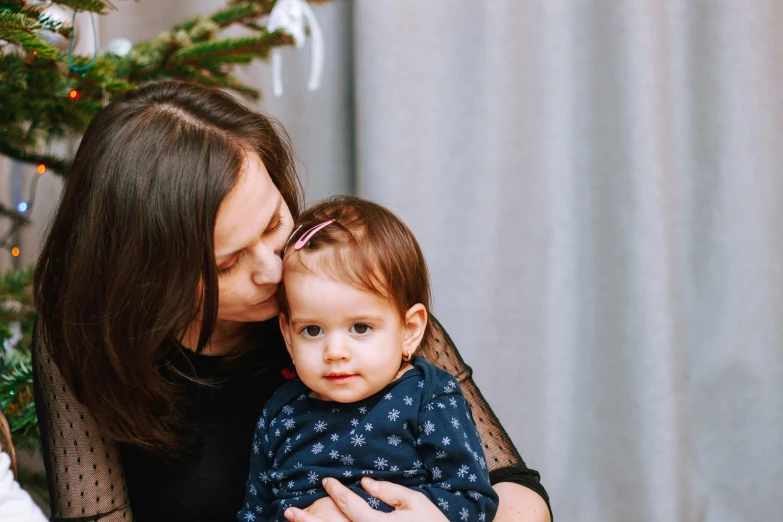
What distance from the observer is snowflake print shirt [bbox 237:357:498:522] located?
1005 mm

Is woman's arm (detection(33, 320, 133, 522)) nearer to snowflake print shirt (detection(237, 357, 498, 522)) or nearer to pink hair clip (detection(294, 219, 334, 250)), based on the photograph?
snowflake print shirt (detection(237, 357, 498, 522))

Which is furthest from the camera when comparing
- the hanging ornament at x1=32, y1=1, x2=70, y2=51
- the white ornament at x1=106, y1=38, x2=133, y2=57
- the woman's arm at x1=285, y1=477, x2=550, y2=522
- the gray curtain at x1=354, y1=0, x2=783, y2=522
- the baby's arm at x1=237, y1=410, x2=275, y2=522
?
the gray curtain at x1=354, y1=0, x2=783, y2=522

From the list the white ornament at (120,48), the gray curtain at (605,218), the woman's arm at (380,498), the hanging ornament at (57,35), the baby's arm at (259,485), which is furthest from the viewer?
the gray curtain at (605,218)

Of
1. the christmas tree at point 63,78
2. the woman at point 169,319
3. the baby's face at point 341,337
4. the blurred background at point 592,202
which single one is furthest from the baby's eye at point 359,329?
the blurred background at point 592,202

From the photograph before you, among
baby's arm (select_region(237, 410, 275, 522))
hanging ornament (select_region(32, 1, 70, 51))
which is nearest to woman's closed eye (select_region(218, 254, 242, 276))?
baby's arm (select_region(237, 410, 275, 522))

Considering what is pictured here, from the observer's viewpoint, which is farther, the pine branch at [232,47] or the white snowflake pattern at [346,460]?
the pine branch at [232,47]

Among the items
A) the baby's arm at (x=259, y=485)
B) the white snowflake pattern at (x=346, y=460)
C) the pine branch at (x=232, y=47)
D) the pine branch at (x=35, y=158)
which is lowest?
the baby's arm at (x=259, y=485)

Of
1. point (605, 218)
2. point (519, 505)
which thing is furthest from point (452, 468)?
point (605, 218)

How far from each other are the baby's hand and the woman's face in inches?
11.2

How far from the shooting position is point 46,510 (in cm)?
197

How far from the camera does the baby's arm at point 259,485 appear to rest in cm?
109

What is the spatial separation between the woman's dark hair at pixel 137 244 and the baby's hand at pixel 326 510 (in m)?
0.30

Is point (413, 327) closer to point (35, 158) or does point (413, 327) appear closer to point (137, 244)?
point (137, 244)

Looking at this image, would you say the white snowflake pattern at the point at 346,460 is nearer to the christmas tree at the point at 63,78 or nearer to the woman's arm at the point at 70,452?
the woman's arm at the point at 70,452
